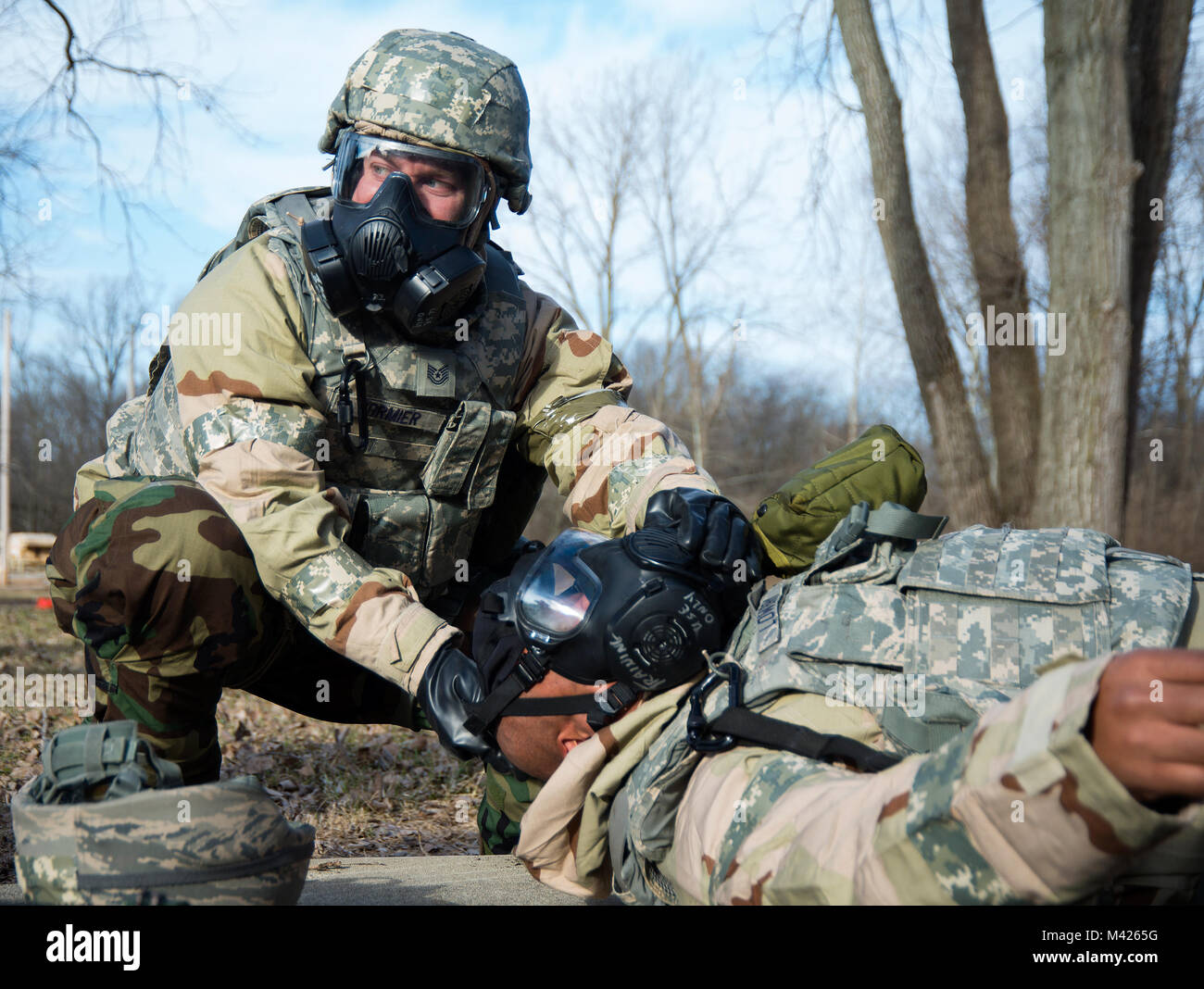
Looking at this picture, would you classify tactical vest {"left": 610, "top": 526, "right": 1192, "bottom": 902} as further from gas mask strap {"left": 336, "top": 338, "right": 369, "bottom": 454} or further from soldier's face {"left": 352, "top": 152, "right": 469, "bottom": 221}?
soldier's face {"left": 352, "top": 152, "right": 469, "bottom": 221}

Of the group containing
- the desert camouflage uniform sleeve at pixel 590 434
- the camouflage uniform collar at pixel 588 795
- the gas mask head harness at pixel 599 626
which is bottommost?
the camouflage uniform collar at pixel 588 795

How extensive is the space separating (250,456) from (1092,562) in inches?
77.1

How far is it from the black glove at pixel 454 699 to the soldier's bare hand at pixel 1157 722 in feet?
4.59

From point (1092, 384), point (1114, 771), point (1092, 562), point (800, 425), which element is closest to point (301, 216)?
point (1092, 562)

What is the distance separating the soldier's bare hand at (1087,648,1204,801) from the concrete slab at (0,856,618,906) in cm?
152

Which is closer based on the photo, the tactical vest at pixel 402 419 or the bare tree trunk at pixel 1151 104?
the tactical vest at pixel 402 419

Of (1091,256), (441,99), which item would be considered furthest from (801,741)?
(1091,256)

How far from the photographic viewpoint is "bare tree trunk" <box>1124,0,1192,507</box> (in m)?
5.31

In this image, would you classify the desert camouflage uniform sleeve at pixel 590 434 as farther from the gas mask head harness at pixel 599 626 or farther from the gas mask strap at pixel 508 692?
the gas mask strap at pixel 508 692

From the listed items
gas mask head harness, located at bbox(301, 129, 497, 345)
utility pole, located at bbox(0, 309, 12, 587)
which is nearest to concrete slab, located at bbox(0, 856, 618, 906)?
gas mask head harness, located at bbox(301, 129, 497, 345)

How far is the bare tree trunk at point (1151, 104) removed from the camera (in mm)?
5312

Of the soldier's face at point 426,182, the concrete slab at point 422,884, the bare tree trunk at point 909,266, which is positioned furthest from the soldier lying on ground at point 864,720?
the bare tree trunk at point 909,266

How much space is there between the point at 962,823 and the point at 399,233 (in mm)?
2179
